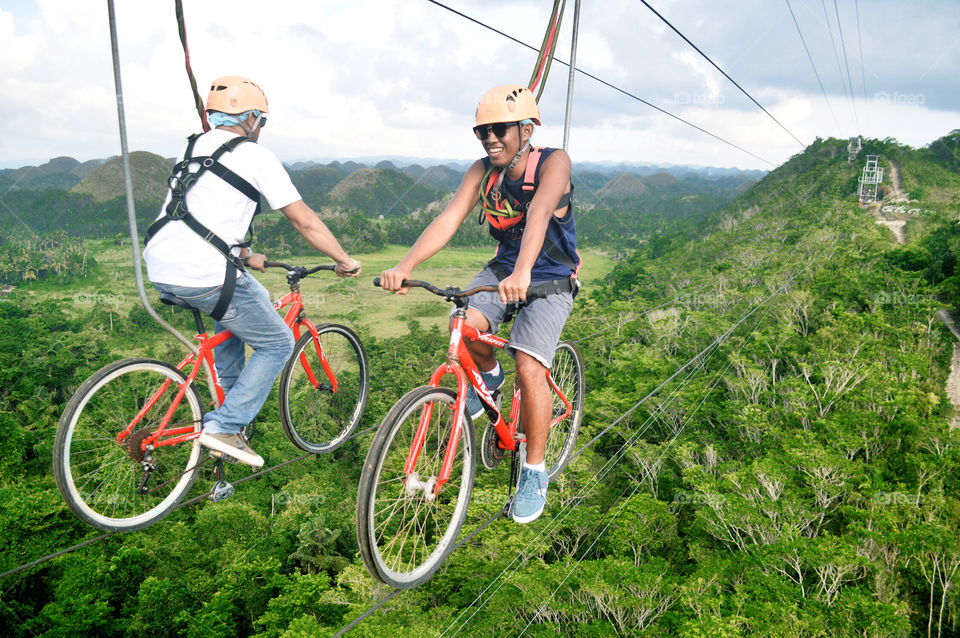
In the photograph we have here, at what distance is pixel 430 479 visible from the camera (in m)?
3.13

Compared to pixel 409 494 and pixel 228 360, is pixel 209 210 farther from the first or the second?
pixel 409 494

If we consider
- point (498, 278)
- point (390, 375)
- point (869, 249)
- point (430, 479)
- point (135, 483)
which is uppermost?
point (498, 278)

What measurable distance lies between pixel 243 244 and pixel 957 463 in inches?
746

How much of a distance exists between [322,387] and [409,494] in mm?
2190

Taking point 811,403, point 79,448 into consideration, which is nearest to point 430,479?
point 79,448

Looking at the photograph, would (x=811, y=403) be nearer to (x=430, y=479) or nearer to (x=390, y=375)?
(x=430, y=479)

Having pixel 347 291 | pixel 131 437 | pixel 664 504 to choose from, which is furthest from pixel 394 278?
pixel 347 291

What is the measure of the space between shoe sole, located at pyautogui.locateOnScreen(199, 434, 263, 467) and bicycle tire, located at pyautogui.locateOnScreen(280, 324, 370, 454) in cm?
71

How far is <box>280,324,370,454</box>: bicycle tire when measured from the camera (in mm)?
4516

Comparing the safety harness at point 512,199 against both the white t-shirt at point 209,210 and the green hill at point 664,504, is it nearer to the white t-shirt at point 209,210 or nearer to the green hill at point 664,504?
the white t-shirt at point 209,210

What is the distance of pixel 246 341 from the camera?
3832mm

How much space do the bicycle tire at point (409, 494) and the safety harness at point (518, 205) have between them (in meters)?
0.91

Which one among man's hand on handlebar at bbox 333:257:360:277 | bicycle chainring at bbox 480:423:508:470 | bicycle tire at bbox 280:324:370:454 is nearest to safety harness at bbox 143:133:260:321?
man's hand on handlebar at bbox 333:257:360:277

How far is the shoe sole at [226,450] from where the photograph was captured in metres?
3.52
